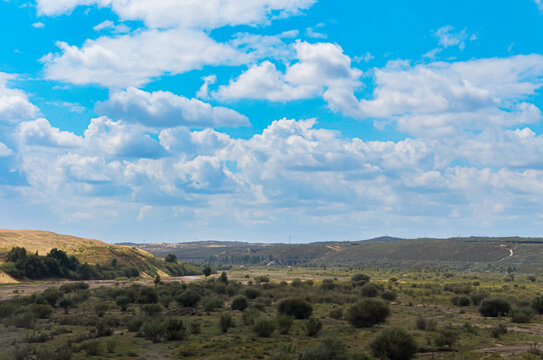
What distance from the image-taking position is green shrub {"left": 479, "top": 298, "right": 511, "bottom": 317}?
1724 inches

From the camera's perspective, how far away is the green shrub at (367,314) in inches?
1407

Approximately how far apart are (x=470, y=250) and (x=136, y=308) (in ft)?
580

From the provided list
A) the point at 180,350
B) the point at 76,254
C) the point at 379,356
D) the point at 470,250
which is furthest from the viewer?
the point at 470,250

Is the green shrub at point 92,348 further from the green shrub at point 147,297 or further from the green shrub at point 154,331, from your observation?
the green shrub at point 147,297

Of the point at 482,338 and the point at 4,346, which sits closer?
the point at 4,346

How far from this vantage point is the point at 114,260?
110m

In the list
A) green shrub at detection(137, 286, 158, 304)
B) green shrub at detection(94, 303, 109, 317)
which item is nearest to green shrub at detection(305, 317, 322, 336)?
green shrub at detection(94, 303, 109, 317)

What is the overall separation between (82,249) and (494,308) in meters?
98.1

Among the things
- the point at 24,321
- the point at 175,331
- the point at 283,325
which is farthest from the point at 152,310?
the point at 283,325

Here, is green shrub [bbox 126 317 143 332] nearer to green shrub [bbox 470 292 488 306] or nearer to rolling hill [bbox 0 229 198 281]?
green shrub [bbox 470 292 488 306]

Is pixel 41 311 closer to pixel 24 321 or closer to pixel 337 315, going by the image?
pixel 24 321

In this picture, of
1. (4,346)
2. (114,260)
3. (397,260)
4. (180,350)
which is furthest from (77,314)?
(397,260)

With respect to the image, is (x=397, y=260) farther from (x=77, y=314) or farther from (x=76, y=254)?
(x=77, y=314)

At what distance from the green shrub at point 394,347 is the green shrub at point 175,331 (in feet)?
39.1
